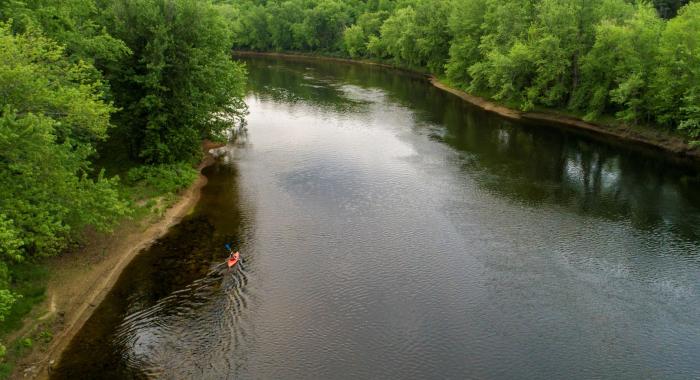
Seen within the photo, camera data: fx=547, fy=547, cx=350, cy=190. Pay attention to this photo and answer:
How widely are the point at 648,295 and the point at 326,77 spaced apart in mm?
82762

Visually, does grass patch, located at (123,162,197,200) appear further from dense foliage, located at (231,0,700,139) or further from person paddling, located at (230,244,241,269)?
dense foliage, located at (231,0,700,139)

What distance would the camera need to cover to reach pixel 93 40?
35750 mm

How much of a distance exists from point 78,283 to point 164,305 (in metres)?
4.83

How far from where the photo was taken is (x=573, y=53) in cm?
6669

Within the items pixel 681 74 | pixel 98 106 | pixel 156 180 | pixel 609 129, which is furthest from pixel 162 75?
pixel 681 74

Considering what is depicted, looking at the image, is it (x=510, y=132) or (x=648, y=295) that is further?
(x=510, y=132)

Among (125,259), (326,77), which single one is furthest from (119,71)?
(326,77)

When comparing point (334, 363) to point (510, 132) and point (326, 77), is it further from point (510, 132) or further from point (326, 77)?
point (326, 77)

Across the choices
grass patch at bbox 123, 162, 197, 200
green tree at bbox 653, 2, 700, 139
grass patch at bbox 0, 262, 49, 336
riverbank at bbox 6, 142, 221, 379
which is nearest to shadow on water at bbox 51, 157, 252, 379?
→ riverbank at bbox 6, 142, 221, 379

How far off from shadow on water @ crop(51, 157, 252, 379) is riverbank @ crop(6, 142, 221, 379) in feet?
1.63

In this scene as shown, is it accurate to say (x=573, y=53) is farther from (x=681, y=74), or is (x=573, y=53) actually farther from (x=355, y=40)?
(x=355, y=40)

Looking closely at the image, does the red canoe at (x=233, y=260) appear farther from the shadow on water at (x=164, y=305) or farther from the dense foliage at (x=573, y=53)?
the dense foliage at (x=573, y=53)

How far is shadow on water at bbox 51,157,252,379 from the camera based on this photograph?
2411 cm

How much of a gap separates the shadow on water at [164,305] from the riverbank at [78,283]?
0.50m
